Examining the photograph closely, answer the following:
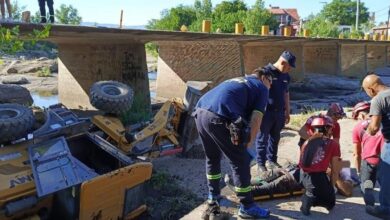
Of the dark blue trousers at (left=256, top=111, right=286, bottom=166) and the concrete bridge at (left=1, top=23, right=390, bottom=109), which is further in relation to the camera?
the concrete bridge at (left=1, top=23, right=390, bottom=109)

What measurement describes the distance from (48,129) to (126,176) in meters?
1.41

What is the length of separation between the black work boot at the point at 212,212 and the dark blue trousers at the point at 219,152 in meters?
0.10

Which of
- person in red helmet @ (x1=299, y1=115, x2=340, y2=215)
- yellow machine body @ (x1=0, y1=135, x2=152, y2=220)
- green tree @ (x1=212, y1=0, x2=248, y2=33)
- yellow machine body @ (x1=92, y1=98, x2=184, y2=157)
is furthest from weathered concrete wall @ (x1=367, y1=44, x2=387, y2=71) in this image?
yellow machine body @ (x1=0, y1=135, x2=152, y2=220)

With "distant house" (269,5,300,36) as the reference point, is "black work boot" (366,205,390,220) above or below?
below

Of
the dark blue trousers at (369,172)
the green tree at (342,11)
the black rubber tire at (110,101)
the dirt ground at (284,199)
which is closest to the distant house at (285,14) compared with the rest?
the green tree at (342,11)

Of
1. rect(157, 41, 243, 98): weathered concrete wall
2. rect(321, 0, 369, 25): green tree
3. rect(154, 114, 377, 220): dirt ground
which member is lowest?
rect(154, 114, 377, 220): dirt ground

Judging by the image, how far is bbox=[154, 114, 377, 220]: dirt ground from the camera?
470 centimetres

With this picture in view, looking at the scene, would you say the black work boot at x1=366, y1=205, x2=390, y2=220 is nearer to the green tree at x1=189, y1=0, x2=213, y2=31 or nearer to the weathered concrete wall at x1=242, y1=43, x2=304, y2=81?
the weathered concrete wall at x1=242, y1=43, x2=304, y2=81

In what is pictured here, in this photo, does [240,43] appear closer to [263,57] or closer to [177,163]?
[263,57]

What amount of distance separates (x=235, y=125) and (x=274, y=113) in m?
2.15

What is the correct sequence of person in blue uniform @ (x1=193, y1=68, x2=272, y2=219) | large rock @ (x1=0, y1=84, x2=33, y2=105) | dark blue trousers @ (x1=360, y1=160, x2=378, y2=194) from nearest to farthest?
1. person in blue uniform @ (x1=193, y1=68, x2=272, y2=219)
2. dark blue trousers @ (x1=360, y1=160, x2=378, y2=194)
3. large rock @ (x1=0, y1=84, x2=33, y2=105)

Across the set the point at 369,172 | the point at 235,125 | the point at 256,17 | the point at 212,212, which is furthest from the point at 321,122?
the point at 256,17

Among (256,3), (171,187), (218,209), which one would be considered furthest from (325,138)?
(256,3)

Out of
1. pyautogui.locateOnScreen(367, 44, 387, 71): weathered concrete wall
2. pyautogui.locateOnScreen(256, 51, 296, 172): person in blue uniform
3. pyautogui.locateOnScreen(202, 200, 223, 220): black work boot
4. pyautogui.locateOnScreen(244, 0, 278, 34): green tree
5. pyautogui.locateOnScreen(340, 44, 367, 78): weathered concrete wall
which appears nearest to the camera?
pyautogui.locateOnScreen(202, 200, 223, 220): black work boot
